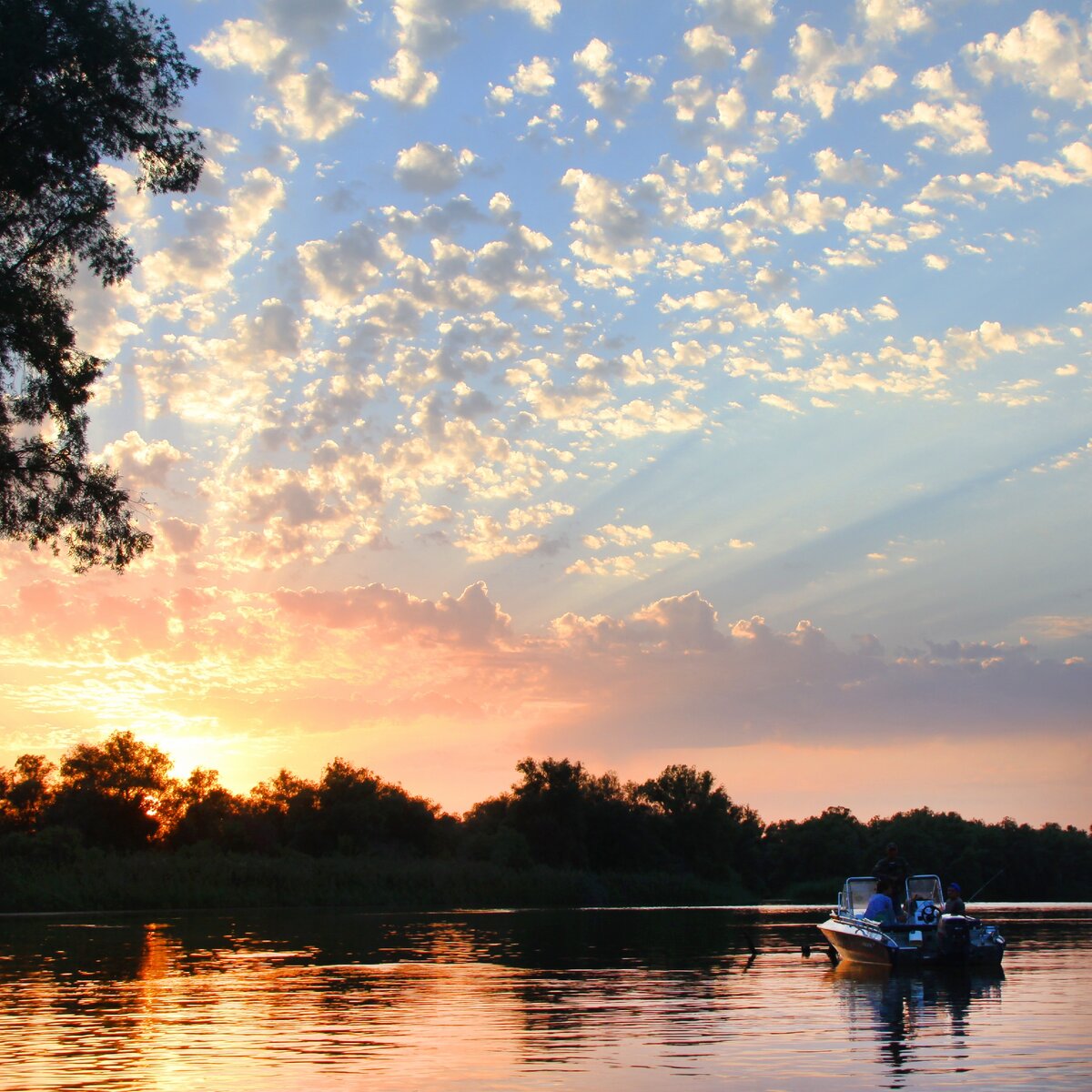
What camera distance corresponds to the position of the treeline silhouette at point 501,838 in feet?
286

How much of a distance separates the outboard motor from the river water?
2.30 feet

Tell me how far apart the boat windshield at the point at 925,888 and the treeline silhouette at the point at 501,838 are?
5295cm

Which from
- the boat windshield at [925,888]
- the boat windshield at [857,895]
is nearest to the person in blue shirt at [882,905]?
the boat windshield at [925,888]

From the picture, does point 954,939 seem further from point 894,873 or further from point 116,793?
point 116,793

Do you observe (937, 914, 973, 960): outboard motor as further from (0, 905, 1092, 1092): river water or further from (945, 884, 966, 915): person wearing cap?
(945, 884, 966, 915): person wearing cap

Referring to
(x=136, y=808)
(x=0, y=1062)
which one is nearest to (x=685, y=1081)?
(x=0, y=1062)

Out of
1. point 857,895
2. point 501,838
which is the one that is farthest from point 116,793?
point 857,895

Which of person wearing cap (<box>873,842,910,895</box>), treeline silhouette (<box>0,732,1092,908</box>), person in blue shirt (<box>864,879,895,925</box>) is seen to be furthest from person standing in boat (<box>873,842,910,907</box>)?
treeline silhouette (<box>0,732,1092,908</box>)

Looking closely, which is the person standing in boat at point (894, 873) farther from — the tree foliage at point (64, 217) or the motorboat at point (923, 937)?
the tree foliage at point (64, 217)

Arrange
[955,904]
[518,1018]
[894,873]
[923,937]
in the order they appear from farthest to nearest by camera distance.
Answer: [894,873]
[955,904]
[923,937]
[518,1018]

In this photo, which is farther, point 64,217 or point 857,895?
point 857,895

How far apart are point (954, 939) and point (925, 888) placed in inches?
134

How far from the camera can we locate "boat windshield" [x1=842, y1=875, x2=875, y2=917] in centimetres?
3684

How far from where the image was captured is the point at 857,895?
1465 inches
